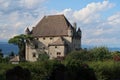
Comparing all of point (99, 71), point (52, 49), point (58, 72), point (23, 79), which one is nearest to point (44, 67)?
point (99, 71)

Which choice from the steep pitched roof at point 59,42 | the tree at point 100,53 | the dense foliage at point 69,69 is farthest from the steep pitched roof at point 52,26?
the dense foliage at point 69,69

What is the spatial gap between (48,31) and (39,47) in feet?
18.3

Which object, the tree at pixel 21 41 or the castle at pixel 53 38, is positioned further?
the tree at pixel 21 41

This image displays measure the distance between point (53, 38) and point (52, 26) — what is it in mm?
3631

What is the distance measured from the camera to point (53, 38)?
4254 inches

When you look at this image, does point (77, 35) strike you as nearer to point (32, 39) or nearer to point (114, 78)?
point (32, 39)

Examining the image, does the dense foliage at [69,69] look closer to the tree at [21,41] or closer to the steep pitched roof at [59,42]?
the steep pitched roof at [59,42]

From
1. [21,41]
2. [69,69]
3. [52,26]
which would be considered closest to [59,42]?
[52,26]

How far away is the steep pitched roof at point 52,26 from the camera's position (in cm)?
10731

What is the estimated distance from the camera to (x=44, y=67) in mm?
29875

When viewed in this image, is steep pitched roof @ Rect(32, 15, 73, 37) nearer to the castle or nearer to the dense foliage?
the castle

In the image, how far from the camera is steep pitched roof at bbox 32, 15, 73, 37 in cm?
10731

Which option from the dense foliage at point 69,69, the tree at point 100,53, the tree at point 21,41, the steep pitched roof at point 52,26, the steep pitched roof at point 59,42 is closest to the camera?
the dense foliage at point 69,69

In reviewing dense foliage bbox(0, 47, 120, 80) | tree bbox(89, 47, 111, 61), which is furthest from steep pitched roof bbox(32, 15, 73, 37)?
dense foliage bbox(0, 47, 120, 80)
